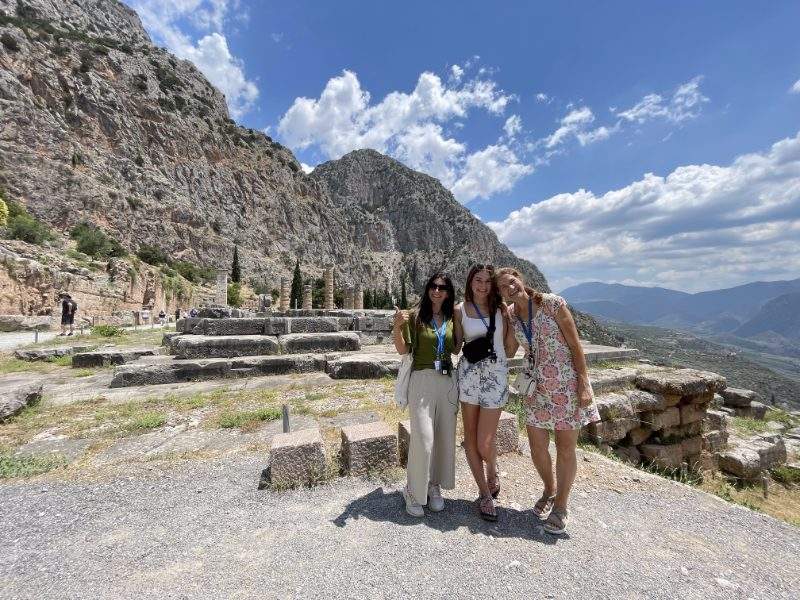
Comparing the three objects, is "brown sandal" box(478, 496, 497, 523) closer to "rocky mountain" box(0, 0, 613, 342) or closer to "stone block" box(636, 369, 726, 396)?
"stone block" box(636, 369, 726, 396)

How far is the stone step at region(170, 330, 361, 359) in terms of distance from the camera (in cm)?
862

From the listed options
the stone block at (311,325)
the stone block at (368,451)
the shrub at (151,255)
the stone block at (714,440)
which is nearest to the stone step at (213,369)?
the stone block at (311,325)

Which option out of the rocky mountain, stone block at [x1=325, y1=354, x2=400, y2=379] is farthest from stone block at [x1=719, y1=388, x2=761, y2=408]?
the rocky mountain

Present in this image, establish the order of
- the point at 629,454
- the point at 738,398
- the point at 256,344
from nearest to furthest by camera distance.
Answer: the point at 629,454 < the point at 256,344 < the point at 738,398

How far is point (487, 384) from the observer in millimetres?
3113

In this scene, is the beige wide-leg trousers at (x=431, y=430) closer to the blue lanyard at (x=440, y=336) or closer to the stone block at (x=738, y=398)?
the blue lanyard at (x=440, y=336)

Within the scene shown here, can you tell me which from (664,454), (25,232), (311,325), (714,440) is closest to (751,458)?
(714,440)

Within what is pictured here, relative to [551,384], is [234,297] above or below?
above

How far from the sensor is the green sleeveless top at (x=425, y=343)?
3146 millimetres

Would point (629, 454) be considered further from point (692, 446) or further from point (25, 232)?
point (25, 232)

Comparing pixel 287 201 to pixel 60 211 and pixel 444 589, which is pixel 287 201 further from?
pixel 444 589

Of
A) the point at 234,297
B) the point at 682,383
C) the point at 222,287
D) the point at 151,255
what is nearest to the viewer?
the point at 682,383

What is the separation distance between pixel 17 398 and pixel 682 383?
1097 cm

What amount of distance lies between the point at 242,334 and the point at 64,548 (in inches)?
293
